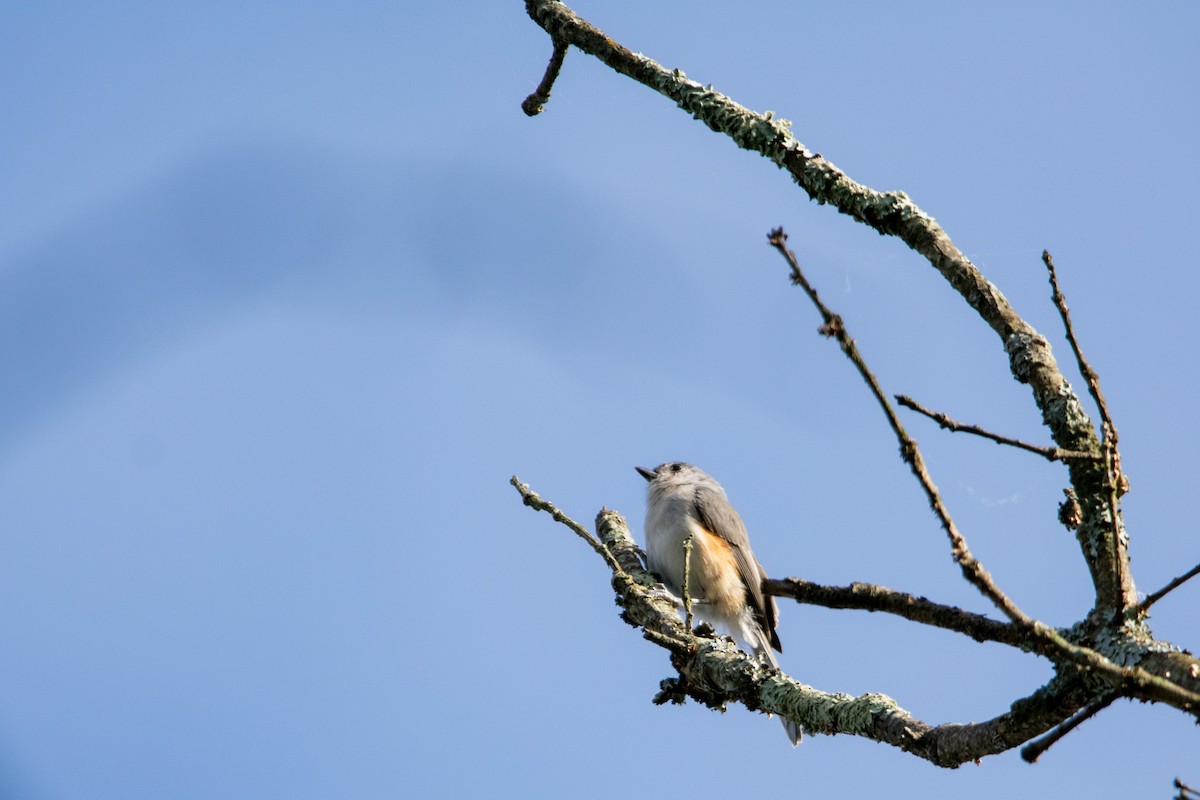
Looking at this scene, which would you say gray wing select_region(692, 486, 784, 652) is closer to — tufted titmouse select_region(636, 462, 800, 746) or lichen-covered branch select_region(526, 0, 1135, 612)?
tufted titmouse select_region(636, 462, 800, 746)

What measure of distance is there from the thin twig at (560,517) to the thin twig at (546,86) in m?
Answer: 1.65

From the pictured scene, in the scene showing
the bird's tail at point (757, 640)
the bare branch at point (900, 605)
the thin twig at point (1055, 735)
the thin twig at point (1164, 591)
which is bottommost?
the thin twig at point (1055, 735)

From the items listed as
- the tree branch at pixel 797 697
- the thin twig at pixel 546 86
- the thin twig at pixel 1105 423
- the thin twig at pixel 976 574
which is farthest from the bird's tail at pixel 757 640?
the thin twig at pixel 976 574

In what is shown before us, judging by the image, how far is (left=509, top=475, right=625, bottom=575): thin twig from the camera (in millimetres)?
4137

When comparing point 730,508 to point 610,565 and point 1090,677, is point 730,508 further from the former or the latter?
point 1090,677

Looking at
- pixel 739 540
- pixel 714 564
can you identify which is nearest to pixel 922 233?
pixel 714 564

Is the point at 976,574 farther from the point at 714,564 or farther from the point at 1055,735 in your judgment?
the point at 714,564

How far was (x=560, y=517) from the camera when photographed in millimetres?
4293

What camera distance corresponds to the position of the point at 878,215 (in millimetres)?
3400

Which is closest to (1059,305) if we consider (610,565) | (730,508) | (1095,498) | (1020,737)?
(1095,498)

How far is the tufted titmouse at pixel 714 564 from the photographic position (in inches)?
263

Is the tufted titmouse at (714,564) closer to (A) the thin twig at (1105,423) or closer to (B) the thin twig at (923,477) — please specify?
(A) the thin twig at (1105,423)

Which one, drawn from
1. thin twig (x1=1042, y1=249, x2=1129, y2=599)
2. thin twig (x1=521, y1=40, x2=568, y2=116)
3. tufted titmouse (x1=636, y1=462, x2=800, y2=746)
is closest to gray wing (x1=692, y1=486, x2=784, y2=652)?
tufted titmouse (x1=636, y1=462, x2=800, y2=746)

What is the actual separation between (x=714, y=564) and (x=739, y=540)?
0.43 metres
